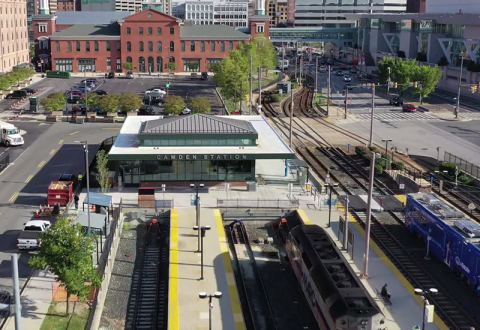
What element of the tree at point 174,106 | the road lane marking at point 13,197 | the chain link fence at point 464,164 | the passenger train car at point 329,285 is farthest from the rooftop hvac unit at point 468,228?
the tree at point 174,106

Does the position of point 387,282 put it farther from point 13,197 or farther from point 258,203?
point 13,197

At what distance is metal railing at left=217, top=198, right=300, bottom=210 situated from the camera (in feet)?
142

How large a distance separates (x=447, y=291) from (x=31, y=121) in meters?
56.0

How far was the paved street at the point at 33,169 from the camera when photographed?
120 feet

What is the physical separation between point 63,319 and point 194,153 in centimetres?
2035

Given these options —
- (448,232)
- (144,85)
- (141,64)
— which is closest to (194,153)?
(448,232)

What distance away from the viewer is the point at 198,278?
31.1 m

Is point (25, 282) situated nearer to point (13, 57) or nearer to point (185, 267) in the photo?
point (185, 267)

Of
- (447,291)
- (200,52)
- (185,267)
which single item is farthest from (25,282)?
(200,52)

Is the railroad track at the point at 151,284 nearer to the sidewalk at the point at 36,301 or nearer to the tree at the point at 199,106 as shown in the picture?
the sidewalk at the point at 36,301

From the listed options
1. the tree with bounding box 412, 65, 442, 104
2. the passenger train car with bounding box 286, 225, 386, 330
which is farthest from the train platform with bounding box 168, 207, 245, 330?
the tree with bounding box 412, 65, 442, 104

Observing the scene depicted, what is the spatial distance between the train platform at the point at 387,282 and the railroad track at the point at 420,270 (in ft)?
1.99

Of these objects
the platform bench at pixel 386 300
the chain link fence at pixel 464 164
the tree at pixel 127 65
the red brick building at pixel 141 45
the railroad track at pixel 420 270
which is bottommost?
the railroad track at pixel 420 270

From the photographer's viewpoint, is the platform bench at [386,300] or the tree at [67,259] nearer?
the tree at [67,259]
